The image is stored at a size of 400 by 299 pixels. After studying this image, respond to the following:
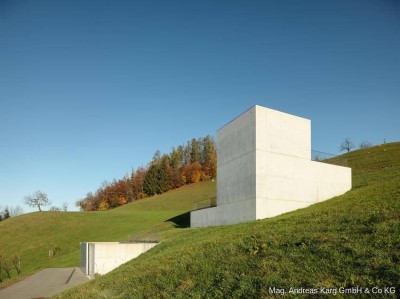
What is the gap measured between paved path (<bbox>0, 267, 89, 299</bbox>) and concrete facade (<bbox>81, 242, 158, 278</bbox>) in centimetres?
98

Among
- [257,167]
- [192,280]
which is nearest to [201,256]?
[192,280]

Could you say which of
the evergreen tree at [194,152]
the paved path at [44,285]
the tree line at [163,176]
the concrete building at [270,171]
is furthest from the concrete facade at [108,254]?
the evergreen tree at [194,152]

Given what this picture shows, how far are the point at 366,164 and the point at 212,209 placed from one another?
25590 mm

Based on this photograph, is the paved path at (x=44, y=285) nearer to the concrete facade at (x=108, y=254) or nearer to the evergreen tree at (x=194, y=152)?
the concrete facade at (x=108, y=254)

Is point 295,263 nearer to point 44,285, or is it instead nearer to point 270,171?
point 270,171

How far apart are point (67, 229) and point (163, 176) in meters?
47.0

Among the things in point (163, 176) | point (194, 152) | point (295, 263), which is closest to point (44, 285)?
point (295, 263)

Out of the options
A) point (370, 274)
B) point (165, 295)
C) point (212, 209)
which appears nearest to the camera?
point (370, 274)

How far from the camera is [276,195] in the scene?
24.6 metres

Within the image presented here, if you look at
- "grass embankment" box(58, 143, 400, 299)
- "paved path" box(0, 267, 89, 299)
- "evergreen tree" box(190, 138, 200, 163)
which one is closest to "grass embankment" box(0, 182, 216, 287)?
"paved path" box(0, 267, 89, 299)

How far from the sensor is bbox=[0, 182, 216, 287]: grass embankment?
4634 cm

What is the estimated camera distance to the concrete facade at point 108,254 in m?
24.1

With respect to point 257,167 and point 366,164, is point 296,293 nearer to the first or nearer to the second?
point 257,167

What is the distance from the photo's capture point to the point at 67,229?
59656mm
